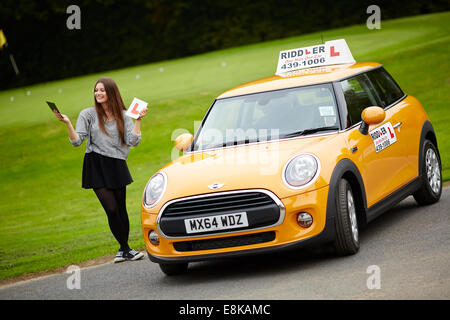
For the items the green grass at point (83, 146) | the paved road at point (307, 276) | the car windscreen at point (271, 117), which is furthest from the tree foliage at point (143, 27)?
the paved road at point (307, 276)

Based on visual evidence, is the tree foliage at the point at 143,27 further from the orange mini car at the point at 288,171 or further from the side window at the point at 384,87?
the orange mini car at the point at 288,171

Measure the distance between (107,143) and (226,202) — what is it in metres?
2.06

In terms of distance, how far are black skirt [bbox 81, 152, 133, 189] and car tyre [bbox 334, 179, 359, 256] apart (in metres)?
2.47

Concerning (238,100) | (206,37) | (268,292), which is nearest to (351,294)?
(268,292)

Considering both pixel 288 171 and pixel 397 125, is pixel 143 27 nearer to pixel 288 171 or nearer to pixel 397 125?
pixel 397 125

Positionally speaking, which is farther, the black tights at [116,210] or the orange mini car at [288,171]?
the black tights at [116,210]

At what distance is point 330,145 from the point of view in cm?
647

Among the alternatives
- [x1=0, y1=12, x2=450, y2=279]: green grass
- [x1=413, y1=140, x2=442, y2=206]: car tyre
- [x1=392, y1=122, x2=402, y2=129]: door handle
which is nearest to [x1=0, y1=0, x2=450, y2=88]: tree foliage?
[x1=0, y1=12, x2=450, y2=279]: green grass

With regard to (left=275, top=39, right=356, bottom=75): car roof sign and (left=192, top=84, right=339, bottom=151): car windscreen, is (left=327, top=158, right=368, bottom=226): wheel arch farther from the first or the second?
(left=275, top=39, right=356, bottom=75): car roof sign

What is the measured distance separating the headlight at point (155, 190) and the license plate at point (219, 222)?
18.9 inches

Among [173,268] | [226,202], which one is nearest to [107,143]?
[173,268]

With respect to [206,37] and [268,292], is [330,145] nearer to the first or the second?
[268,292]

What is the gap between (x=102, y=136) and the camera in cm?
758

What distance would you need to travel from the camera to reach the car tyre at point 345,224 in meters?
6.16
